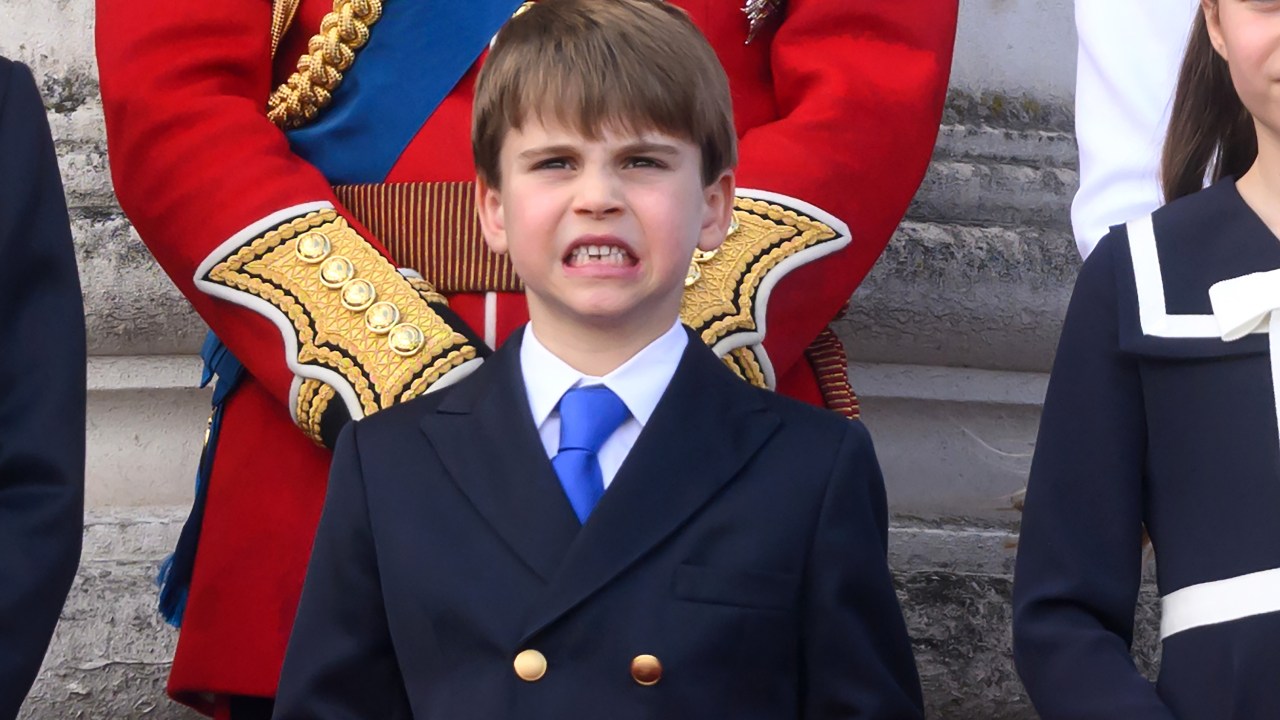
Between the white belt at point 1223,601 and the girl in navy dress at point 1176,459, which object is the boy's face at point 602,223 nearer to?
the girl in navy dress at point 1176,459

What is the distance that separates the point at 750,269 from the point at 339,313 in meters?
0.46

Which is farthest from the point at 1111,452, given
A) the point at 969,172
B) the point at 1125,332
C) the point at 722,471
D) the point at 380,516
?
the point at 969,172

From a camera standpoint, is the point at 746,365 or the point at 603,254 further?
the point at 746,365

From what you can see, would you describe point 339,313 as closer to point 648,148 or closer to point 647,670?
point 648,148

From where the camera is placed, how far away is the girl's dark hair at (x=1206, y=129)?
89.8 inches

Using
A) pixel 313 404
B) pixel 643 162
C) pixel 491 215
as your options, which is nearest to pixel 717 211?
pixel 643 162

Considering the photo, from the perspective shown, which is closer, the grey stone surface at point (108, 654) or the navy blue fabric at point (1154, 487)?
the navy blue fabric at point (1154, 487)

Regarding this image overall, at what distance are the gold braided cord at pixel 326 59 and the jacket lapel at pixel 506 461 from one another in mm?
531

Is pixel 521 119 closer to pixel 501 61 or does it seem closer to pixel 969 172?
pixel 501 61

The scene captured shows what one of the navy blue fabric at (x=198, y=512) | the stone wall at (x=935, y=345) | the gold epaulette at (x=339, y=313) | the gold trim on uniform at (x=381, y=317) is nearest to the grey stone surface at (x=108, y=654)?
the stone wall at (x=935, y=345)

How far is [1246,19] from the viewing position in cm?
202

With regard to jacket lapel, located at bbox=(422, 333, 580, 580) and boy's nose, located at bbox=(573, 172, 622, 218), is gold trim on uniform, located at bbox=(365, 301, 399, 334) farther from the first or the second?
boy's nose, located at bbox=(573, 172, 622, 218)

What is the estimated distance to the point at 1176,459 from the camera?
2002 mm

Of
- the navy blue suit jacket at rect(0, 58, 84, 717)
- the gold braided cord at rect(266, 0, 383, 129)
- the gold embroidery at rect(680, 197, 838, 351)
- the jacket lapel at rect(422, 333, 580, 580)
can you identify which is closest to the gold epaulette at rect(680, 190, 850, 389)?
the gold embroidery at rect(680, 197, 838, 351)
